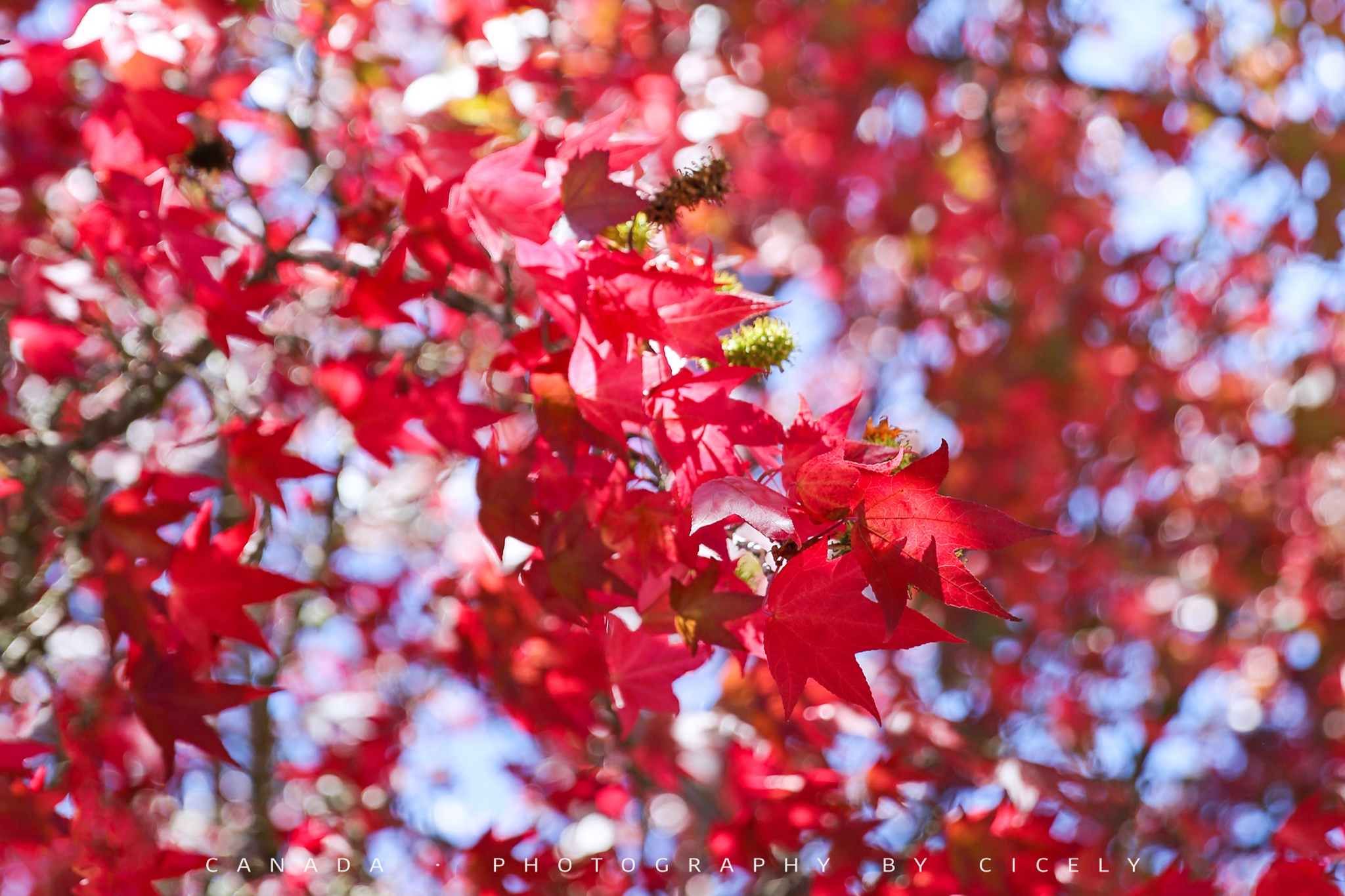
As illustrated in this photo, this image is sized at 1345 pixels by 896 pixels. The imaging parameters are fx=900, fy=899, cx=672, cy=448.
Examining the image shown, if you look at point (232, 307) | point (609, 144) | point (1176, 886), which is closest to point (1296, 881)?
point (1176, 886)

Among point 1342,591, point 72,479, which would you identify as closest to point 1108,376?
point 1342,591

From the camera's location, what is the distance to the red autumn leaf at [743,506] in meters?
1.07

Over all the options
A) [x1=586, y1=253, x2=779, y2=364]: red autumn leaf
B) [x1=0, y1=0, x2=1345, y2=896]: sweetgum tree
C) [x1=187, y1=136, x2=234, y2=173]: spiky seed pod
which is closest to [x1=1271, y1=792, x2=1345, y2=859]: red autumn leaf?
[x1=0, y1=0, x2=1345, y2=896]: sweetgum tree

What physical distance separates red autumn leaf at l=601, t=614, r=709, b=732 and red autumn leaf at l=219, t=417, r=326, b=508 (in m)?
0.68

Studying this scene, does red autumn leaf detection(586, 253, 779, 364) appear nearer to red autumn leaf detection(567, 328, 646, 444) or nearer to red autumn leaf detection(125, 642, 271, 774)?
red autumn leaf detection(567, 328, 646, 444)

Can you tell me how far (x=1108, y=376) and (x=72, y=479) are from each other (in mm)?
5119

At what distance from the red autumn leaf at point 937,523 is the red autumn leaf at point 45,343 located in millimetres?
2013

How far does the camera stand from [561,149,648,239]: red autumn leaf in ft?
4.52

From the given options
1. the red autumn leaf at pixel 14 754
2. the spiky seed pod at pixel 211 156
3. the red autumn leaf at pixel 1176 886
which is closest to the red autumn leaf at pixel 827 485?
the red autumn leaf at pixel 1176 886

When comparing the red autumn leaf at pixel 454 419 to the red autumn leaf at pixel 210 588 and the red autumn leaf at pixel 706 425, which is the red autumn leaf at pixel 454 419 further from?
the red autumn leaf at pixel 706 425

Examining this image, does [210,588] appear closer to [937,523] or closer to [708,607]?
[708,607]

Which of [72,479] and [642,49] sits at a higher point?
[642,49]

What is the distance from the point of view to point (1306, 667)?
5.38 m

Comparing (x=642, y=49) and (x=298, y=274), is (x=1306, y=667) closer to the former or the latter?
(x=642, y=49)
